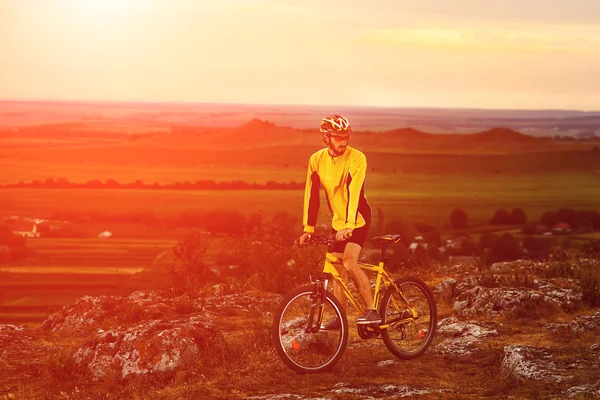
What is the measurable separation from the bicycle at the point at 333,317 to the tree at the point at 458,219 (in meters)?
66.8

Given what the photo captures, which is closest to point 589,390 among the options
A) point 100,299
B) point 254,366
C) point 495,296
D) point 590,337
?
point 590,337

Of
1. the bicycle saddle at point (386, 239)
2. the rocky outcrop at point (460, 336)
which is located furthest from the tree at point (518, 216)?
the bicycle saddle at point (386, 239)

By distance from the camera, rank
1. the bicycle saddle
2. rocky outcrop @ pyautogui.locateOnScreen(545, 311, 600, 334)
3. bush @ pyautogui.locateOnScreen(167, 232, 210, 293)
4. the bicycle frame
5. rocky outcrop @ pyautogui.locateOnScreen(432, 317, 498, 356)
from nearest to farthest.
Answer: the bicycle frame
the bicycle saddle
rocky outcrop @ pyautogui.locateOnScreen(432, 317, 498, 356)
rocky outcrop @ pyautogui.locateOnScreen(545, 311, 600, 334)
bush @ pyautogui.locateOnScreen(167, 232, 210, 293)

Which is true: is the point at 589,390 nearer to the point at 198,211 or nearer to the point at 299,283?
the point at 299,283

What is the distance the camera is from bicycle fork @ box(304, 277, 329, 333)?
353 inches

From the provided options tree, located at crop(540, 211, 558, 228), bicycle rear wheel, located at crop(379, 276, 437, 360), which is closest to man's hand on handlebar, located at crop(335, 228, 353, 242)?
bicycle rear wheel, located at crop(379, 276, 437, 360)

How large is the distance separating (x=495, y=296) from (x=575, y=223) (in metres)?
61.6

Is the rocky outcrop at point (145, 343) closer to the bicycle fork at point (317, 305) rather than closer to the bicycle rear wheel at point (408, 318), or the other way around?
the bicycle fork at point (317, 305)

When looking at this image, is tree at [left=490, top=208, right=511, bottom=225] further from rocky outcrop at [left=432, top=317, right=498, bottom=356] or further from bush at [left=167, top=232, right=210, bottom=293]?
rocky outcrop at [left=432, top=317, right=498, bottom=356]

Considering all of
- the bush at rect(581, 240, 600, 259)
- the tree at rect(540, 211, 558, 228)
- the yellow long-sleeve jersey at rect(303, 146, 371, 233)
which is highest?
the yellow long-sleeve jersey at rect(303, 146, 371, 233)

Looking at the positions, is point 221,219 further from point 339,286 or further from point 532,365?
point 532,365

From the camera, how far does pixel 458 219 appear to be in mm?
79000

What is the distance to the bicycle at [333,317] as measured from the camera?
29.5ft

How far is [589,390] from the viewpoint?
26.6 ft
